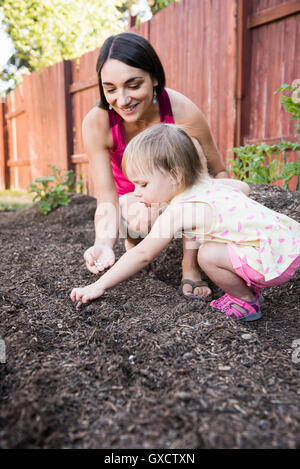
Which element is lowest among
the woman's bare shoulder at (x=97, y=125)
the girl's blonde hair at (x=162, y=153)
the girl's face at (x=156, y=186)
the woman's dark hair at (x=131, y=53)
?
the girl's face at (x=156, y=186)

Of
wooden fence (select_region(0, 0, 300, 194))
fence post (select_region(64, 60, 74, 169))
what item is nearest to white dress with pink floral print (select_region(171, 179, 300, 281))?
wooden fence (select_region(0, 0, 300, 194))

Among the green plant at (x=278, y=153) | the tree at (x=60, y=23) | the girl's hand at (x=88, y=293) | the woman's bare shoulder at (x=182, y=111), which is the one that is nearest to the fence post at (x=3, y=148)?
the tree at (x=60, y=23)

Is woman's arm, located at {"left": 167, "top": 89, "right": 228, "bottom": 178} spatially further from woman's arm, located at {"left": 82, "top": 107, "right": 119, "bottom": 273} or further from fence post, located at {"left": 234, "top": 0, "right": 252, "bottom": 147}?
fence post, located at {"left": 234, "top": 0, "right": 252, "bottom": 147}

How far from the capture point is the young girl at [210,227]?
1.51m

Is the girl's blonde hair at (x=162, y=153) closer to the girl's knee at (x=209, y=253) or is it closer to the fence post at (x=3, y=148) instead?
the girl's knee at (x=209, y=253)

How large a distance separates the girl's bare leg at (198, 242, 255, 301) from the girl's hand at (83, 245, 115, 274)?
0.51 m

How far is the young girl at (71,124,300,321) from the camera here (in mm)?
1506

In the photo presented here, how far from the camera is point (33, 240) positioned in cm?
312

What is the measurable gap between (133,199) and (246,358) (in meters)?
1.28

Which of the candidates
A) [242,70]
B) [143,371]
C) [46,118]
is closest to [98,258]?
[143,371]

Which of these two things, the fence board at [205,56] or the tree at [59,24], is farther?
the tree at [59,24]

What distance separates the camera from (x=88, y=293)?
166cm

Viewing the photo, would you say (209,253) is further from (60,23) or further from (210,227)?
(60,23)

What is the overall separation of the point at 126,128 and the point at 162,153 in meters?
0.80
